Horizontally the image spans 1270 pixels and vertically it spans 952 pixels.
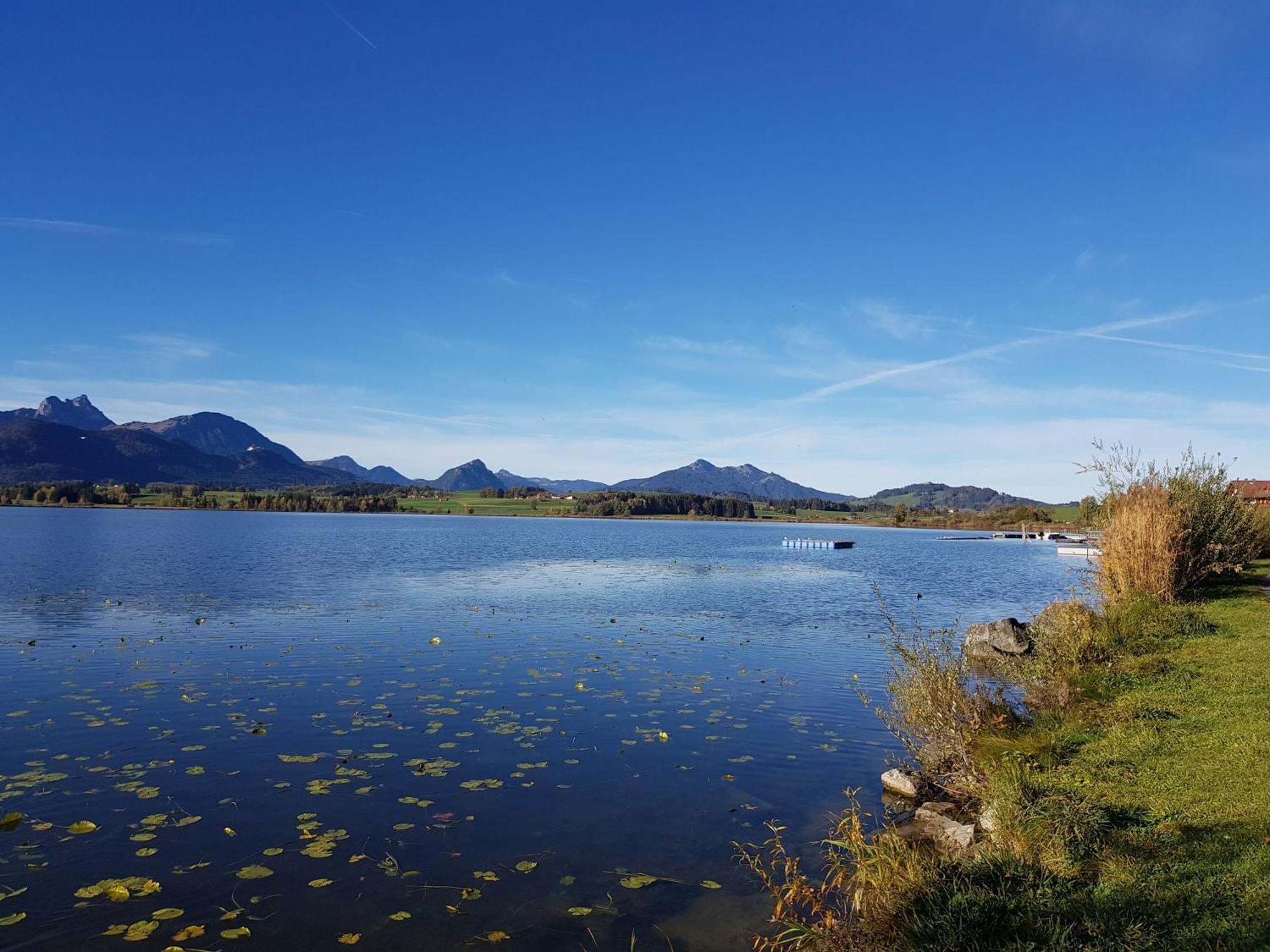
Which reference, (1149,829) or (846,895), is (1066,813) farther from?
(846,895)

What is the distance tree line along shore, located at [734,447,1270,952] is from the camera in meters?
6.39

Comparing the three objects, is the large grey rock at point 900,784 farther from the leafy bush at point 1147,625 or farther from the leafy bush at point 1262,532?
the leafy bush at point 1262,532


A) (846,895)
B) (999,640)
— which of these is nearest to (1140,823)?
(846,895)

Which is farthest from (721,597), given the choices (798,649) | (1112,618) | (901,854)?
(901,854)

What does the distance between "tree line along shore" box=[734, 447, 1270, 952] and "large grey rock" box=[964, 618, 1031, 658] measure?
267cm

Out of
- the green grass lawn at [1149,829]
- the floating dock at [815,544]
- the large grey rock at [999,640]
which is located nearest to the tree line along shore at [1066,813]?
the green grass lawn at [1149,829]

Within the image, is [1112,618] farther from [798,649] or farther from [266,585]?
[266,585]

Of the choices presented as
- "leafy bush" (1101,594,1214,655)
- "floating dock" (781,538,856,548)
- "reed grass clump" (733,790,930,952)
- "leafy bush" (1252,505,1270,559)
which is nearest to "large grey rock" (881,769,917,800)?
"reed grass clump" (733,790,930,952)

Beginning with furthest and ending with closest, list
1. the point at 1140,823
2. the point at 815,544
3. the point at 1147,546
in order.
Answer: the point at 815,544 < the point at 1147,546 < the point at 1140,823

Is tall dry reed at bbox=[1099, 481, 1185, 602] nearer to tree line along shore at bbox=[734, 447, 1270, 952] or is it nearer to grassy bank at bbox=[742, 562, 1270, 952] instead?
tree line along shore at bbox=[734, 447, 1270, 952]

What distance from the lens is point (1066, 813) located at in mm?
8172

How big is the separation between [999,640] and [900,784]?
473 inches

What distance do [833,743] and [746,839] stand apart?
5.03 metres

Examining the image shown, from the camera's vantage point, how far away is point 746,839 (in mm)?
10398
